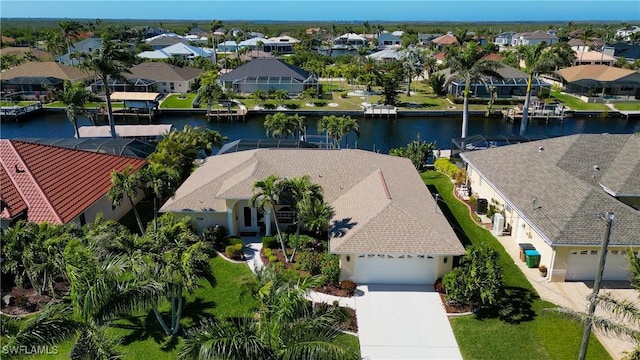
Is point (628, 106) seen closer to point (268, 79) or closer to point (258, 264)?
point (268, 79)

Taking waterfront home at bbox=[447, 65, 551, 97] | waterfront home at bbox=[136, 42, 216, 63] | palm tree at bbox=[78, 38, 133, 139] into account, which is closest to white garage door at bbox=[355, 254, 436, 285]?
palm tree at bbox=[78, 38, 133, 139]

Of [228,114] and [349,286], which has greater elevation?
[228,114]

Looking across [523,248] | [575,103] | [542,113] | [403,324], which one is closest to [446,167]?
[523,248]

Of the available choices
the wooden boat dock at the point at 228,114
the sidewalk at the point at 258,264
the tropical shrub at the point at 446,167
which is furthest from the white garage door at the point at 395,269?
the wooden boat dock at the point at 228,114

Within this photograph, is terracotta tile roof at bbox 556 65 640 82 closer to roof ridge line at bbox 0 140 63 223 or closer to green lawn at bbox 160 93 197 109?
green lawn at bbox 160 93 197 109

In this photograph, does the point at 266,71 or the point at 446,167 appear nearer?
the point at 446,167

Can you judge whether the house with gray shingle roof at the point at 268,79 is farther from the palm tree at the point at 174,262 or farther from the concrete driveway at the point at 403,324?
the palm tree at the point at 174,262
